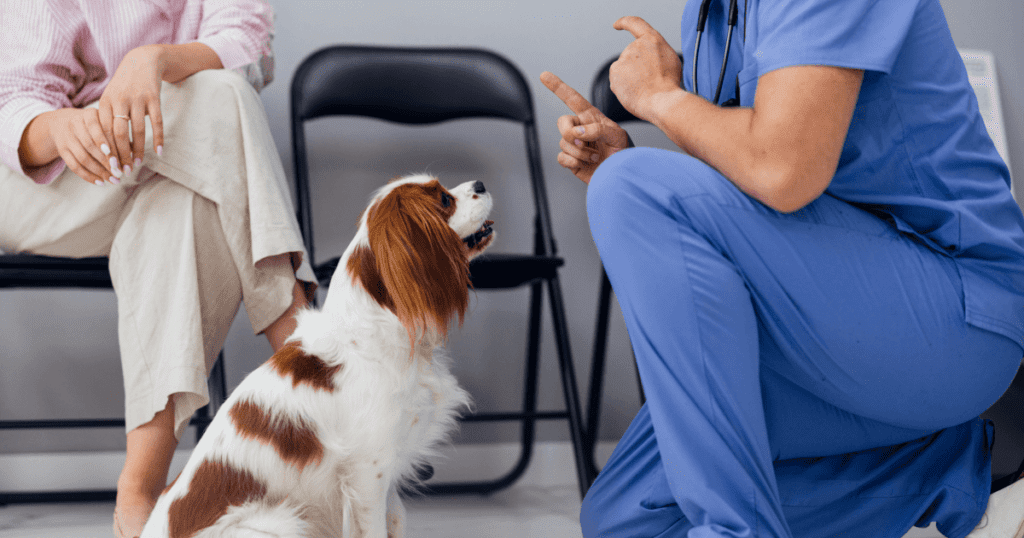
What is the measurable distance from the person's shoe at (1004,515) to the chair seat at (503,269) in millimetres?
789

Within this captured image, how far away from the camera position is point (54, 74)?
3.94ft

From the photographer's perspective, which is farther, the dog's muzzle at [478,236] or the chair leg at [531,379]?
the chair leg at [531,379]

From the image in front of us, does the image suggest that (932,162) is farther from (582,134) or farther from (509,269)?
(509,269)

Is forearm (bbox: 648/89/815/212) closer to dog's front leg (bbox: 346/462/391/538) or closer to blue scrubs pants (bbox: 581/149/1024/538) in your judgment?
blue scrubs pants (bbox: 581/149/1024/538)

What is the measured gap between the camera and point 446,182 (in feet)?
6.03

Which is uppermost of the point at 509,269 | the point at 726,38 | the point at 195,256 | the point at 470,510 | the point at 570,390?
the point at 726,38

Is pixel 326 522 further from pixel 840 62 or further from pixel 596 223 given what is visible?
pixel 840 62

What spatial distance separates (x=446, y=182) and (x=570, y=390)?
687 mm

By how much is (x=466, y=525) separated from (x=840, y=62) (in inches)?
42.6

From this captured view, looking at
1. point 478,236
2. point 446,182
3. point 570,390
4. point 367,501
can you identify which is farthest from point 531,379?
point 367,501

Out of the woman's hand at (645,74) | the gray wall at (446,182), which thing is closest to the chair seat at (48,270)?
the gray wall at (446,182)

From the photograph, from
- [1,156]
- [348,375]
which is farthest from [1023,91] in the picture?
[1,156]

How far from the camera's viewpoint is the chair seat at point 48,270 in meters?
1.14

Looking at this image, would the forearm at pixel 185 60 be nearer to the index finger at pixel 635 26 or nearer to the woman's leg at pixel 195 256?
the woman's leg at pixel 195 256
